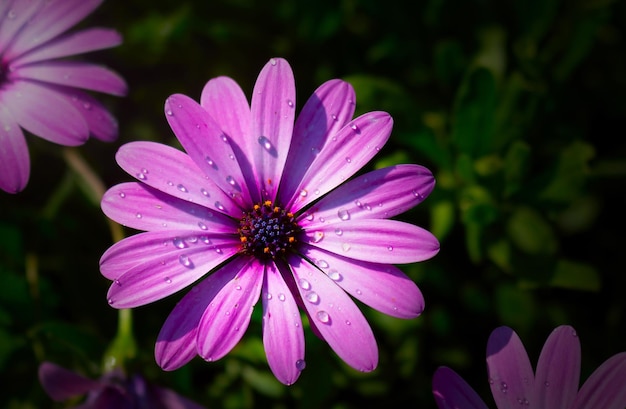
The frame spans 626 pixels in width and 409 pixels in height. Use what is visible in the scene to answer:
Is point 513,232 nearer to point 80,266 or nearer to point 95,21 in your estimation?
point 80,266

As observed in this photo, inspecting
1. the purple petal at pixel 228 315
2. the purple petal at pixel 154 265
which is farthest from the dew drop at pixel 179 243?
the purple petal at pixel 228 315

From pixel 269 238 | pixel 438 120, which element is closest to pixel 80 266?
pixel 269 238

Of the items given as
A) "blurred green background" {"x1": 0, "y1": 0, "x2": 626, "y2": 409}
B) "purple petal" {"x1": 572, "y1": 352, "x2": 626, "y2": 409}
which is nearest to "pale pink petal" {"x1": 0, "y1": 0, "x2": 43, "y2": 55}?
"blurred green background" {"x1": 0, "y1": 0, "x2": 626, "y2": 409}

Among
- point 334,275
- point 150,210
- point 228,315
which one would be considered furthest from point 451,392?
point 150,210

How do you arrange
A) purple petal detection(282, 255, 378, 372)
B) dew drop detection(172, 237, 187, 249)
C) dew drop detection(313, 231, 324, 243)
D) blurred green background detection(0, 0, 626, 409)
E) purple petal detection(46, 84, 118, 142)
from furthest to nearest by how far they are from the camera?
blurred green background detection(0, 0, 626, 409) → purple petal detection(46, 84, 118, 142) → dew drop detection(313, 231, 324, 243) → dew drop detection(172, 237, 187, 249) → purple petal detection(282, 255, 378, 372)

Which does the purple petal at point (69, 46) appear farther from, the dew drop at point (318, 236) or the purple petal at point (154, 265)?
the dew drop at point (318, 236)

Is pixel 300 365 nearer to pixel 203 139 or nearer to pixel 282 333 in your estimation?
pixel 282 333

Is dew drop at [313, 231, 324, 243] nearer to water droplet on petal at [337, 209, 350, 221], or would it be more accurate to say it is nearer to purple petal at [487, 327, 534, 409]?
water droplet on petal at [337, 209, 350, 221]
